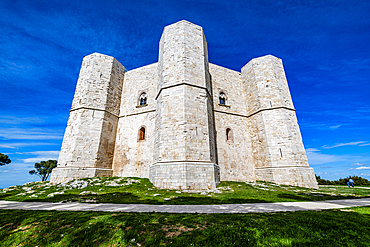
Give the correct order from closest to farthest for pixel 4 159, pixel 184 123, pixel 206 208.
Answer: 1. pixel 206 208
2. pixel 184 123
3. pixel 4 159

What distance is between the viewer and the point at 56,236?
3969 mm

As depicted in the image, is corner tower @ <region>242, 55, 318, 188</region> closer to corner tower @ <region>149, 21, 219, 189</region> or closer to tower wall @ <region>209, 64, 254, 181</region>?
tower wall @ <region>209, 64, 254, 181</region>

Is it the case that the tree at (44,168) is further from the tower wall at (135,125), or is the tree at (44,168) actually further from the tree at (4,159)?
the tower wall at (135,125)

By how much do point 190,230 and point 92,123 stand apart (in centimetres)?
1517

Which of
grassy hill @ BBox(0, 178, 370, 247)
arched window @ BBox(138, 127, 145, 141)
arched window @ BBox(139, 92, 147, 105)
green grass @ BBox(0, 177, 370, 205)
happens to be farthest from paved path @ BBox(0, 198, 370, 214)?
arched window @ BBox(139, 92, 147, 105)

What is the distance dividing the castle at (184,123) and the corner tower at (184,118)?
69 mm

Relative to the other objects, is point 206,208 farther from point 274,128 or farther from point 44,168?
point 44,168

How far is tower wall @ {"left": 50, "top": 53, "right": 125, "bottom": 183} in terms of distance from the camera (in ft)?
46.3

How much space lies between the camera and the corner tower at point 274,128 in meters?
14.1

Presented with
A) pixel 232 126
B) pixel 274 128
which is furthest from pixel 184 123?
pixel 274 128

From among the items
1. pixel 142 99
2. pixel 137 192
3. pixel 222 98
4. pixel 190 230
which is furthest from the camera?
pixel 222 98

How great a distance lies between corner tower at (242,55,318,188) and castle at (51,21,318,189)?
0.27 ft

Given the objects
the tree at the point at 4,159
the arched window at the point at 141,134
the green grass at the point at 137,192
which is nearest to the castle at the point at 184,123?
the arched window at the point at 141,134

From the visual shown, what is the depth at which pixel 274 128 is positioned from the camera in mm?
15609
